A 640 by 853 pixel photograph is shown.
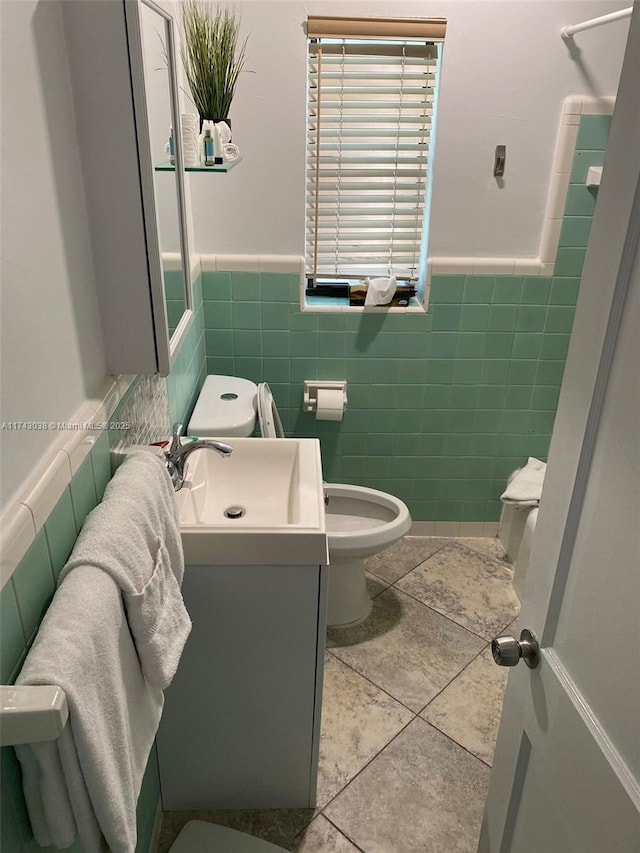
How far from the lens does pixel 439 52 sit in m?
2.16

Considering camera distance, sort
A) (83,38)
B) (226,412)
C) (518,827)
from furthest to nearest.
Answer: (226,412)
(518,827)
(83,38)

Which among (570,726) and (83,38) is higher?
(83,38)

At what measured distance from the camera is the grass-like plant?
71.2 inches

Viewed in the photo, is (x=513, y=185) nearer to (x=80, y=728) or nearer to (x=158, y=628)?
(x=158, y=628)

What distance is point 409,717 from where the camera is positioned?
1.99m

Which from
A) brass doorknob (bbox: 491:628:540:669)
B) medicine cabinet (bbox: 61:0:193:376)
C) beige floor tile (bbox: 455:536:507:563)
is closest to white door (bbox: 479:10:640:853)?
brass doorknob (bbox: 491:628:540:669)

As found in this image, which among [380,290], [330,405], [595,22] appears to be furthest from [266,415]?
[595,22]

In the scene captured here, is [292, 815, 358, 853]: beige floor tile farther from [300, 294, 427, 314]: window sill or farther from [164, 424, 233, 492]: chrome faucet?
[300, 294, 427, 314]: window sill

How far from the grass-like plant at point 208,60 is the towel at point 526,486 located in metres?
1.73

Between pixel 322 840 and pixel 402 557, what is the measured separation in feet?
4.10

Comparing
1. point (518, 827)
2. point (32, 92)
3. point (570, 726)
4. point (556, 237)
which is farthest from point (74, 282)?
point (556, 237)

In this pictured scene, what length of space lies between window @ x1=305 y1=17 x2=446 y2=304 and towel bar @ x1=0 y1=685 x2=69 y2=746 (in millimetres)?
1993

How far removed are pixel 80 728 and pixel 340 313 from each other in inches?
75.3

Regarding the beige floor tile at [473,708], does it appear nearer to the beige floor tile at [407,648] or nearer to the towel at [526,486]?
the beige floor tile at [407,648]
